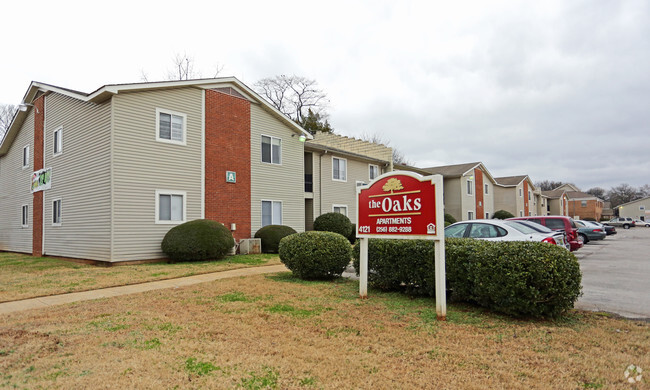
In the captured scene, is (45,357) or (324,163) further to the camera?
(324,163)

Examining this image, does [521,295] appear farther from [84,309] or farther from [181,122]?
[181,122]

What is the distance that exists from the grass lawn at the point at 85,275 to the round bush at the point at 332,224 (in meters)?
7.07

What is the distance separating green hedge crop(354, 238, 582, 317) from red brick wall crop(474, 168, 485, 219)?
33.8 m

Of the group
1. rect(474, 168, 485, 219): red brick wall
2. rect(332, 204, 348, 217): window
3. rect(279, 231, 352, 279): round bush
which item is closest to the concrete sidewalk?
rect(279, 231, 352, 279): round bush

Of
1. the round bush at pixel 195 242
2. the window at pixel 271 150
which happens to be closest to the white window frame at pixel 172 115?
the round bush at pixel 195 242

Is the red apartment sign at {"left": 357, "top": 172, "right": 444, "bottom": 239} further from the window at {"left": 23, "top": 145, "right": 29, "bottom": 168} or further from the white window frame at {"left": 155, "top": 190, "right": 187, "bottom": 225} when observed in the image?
the window at {"left": 23, "top": 145, "right": 29, "bottom": 168}

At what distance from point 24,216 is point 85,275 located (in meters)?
13.1

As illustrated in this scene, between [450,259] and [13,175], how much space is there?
25.1 metres

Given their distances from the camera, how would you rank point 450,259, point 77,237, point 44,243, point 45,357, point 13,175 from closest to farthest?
point 45,357 → point 450,259 → point 77,237 → point 44,243 → point 13,175

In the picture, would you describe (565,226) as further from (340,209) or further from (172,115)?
(172,115)

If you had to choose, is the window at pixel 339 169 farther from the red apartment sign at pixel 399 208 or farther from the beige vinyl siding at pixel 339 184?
the red apartment sign at pixel 399 208

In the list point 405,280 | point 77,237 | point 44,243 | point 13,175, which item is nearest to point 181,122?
point 77,237

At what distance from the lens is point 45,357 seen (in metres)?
4.32

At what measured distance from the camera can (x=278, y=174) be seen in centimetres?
1923
